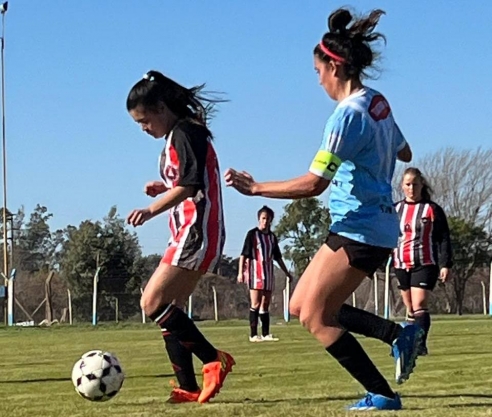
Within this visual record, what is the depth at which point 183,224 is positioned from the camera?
6.18 m

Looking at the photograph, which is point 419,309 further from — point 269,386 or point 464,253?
point 464,253

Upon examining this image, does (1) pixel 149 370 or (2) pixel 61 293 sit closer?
(1) pixel 149 370

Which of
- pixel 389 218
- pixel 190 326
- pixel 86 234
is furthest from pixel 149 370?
pixel 86 234

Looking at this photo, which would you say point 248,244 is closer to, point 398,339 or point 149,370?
point 149,370

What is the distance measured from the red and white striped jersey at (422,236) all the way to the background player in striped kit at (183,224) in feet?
15.8

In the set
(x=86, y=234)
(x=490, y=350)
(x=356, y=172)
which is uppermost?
(x=86, y=234)

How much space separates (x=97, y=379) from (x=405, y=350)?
181cm

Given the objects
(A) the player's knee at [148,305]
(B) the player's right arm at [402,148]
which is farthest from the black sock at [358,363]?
(A) the player's knee at [148,305]

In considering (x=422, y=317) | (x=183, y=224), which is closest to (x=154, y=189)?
(x=183, y=224)

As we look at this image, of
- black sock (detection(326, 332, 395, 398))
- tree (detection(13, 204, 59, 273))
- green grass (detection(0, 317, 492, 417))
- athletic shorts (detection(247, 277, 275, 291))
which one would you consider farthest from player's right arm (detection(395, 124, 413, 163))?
tree (detection(13, 204, 59, 273))

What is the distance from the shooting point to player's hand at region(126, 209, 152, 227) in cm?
572

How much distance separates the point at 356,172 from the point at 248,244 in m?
10.0

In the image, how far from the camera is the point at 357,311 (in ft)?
19.5

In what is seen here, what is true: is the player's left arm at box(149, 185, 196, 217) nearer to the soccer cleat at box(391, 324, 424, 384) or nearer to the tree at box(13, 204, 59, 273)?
the soccer cleat at box(391, 324, 424, 384)
